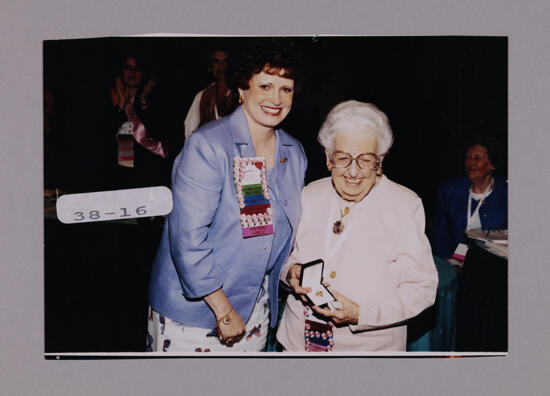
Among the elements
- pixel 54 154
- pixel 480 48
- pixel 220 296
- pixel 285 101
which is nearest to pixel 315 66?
pixel 285 101

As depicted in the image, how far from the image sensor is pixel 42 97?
2338 millimetres

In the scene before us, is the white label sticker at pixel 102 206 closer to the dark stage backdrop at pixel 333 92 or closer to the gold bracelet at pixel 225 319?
the dark stage backdrop at pixel 333 92

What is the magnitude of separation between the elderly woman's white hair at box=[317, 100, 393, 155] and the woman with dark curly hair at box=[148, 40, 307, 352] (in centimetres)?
15

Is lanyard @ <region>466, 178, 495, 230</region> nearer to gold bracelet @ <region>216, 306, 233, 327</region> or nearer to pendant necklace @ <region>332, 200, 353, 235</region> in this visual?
pendant necklace @ <region>332, 200, 353, 235</region>

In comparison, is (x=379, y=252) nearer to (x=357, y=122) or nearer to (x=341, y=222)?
(x=341, y=222)

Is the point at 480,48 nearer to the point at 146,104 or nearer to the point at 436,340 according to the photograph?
the point at 436,340

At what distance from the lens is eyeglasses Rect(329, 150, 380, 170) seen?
85.2 inches

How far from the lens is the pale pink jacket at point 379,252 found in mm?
2176

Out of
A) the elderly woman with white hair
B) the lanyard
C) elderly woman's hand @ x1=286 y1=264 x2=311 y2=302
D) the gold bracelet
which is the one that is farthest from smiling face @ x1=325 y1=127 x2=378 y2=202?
the gold bracelet

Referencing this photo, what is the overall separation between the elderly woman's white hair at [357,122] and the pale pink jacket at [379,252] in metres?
0.18

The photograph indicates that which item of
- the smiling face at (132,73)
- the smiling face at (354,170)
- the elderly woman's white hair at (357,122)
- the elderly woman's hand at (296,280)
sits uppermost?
the smiling face at (132,73)

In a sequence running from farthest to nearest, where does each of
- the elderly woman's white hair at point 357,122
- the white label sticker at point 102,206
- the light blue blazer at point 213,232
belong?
the white label sticker at point 102,206
the elderly woman's white hair at point 357,122
the light blue blazer at point 213,232

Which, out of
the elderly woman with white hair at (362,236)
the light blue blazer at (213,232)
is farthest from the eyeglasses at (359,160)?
the light blue blazer at (213,232)

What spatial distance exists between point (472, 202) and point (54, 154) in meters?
2.04
